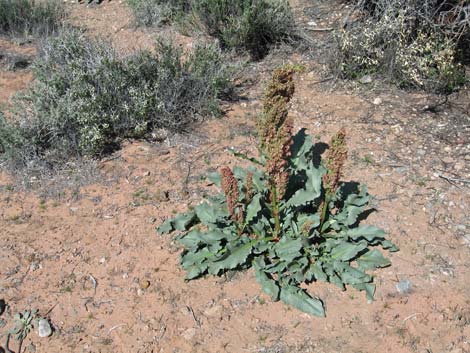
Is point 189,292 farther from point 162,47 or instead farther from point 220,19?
point 220,19

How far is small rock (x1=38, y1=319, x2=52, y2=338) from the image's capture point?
3287 mm

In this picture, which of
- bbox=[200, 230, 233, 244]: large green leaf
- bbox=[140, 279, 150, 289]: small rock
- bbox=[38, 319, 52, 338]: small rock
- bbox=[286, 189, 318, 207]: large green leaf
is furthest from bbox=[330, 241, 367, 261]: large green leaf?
bbox=[38, 319, 52, 338]: small rock

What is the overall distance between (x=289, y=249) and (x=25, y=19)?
5293 mm

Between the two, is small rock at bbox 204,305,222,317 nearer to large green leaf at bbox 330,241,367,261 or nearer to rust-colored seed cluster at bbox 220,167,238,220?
Result: rust-colored seed cluster at bbox 220,167,238,220

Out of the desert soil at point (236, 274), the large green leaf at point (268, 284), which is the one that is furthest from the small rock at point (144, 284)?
the large green leaf at point (268, 284)

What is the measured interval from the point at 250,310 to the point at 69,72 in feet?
9.96

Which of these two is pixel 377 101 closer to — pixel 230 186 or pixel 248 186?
pixel 248 186

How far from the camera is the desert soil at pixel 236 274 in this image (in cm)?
325

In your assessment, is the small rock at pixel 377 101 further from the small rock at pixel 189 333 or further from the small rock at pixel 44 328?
the small rock at pixel 44 328

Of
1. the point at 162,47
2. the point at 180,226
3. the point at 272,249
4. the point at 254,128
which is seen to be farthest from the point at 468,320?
the point at 162,47

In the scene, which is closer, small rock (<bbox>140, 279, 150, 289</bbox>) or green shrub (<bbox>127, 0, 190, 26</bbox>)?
small rock (<bbox>140, 279, 150, 289</bbox>)

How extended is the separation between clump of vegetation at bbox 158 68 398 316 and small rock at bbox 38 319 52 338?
910 mm

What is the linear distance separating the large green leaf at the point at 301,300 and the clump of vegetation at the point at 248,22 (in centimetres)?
338

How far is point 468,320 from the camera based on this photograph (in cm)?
325
